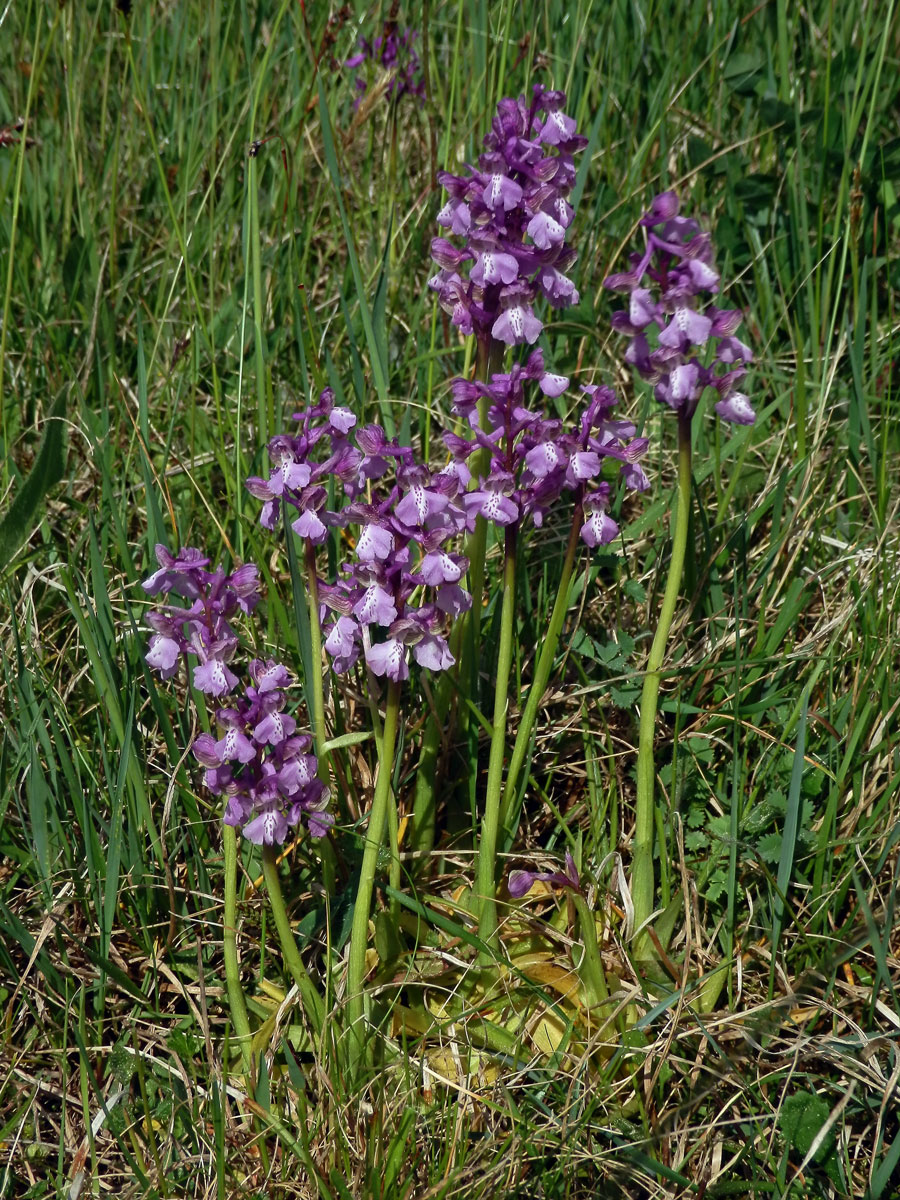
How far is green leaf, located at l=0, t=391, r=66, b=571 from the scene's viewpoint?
2242 millimetres

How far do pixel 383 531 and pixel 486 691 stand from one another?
71 cm

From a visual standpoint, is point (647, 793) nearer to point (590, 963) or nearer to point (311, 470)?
point (590, 963)

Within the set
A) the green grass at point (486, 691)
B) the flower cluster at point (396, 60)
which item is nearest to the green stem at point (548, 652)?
the green grass at point (486, 691)

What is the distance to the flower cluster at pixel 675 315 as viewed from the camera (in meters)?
1.67

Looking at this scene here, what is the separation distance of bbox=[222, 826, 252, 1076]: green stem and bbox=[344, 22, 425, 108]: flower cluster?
2473 millimetres

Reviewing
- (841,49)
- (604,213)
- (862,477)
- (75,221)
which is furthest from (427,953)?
(841,49)

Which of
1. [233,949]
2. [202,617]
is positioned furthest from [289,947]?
[202,617]

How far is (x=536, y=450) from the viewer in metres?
1.73

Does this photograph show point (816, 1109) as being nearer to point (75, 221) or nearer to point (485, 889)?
point (485, 889)

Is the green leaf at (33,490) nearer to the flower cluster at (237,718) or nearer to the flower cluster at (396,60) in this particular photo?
the flower cluster at (237,718)

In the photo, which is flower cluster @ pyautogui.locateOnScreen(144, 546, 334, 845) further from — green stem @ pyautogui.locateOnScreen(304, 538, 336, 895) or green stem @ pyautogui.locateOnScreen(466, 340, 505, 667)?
green stem @ pyautogui.locateOnScreen(466, 340, 505, 667)

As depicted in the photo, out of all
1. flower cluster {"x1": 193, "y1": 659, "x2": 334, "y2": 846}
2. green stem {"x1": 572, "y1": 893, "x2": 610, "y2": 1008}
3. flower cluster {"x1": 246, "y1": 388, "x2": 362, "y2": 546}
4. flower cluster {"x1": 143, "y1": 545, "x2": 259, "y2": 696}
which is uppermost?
flower cluster {"x1": 246, "y1": 388, "x2": 362, "y2": 546}

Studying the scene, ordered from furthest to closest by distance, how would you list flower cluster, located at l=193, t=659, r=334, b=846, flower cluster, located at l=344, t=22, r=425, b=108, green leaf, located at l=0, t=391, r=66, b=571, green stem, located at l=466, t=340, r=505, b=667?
flower cluster, located at l=344, t=22, r=425, b=108
green leaf, located at l=0, t=391, r=66, b=571
green stem, located at l=466, t=340, r=505, b=667
flower cluster, located at l=193, t=659, r=334, b=846

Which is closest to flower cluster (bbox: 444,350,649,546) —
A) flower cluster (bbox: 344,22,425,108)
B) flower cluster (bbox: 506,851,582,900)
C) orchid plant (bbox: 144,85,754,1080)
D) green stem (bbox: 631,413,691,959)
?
orchid plant (bbox: 144,85,754,1080)
